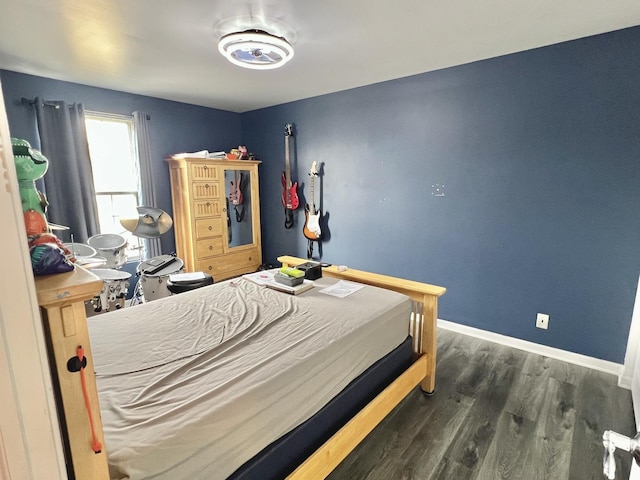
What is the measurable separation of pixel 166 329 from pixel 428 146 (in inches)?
106

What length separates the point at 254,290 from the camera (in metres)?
2.29

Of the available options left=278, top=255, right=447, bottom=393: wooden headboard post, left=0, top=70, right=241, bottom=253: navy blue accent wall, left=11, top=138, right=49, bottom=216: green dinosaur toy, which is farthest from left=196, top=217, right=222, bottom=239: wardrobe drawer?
left=11, top=138, right=49, bottom=216: green dinosaur toy

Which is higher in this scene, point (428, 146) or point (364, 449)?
point (428, 146)

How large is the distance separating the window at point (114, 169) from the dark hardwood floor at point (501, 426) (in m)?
3.23

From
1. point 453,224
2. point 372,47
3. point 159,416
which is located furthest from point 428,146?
point 159,416

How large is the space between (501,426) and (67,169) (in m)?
4.15

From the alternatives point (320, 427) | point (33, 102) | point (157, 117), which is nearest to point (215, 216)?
point (157, 117)

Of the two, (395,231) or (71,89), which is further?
(395,231)

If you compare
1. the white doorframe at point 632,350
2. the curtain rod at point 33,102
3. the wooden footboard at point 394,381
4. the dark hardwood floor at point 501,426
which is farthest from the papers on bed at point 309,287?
the curtain rod at point 33,102

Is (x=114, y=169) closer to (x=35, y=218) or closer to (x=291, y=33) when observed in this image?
(x=291, y=33)

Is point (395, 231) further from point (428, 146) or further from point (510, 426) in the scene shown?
point (510, 426)

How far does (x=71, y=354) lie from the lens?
661 mm

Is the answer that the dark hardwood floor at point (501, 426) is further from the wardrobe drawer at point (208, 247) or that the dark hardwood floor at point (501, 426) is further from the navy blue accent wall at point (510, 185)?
the wardrobe drawer at point (208, 247)

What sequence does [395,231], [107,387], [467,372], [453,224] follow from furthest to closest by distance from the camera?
[395,231], [453,224], [467,372], [107,387]
